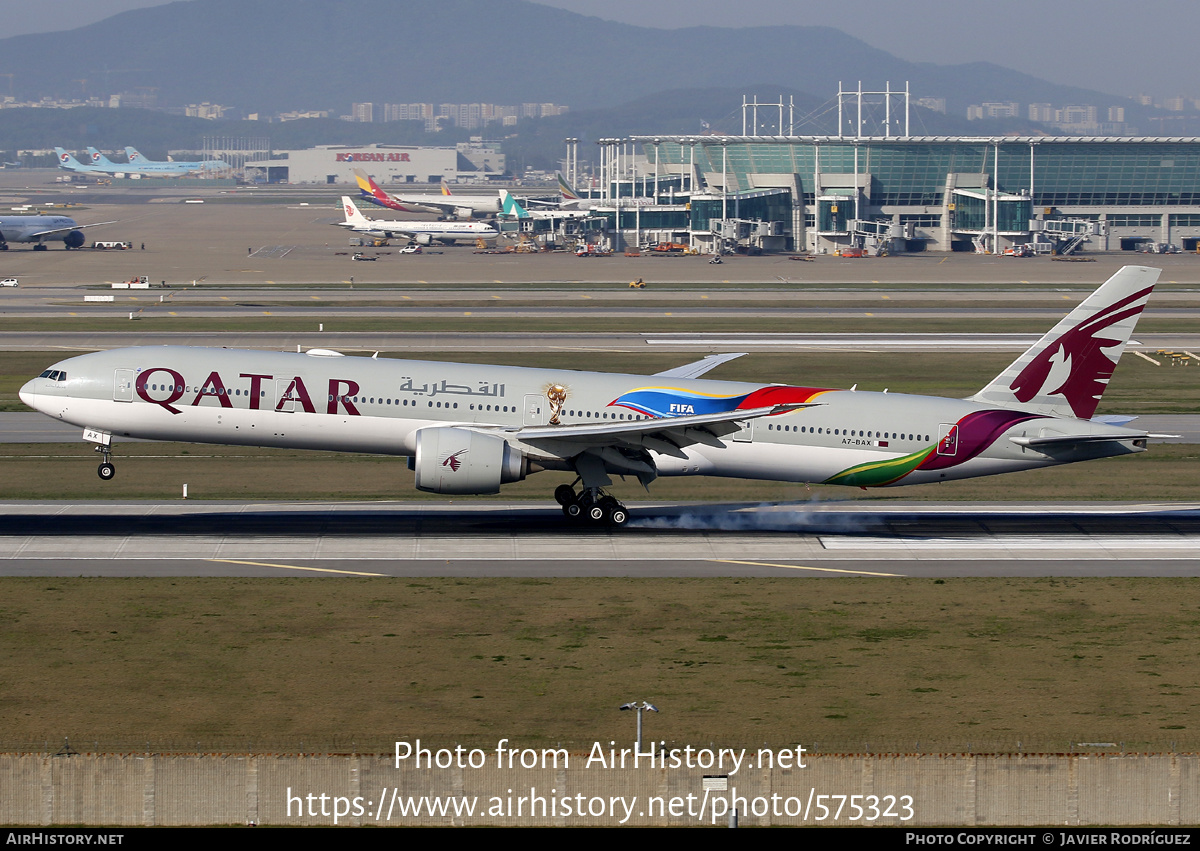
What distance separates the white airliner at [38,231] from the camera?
604 feet

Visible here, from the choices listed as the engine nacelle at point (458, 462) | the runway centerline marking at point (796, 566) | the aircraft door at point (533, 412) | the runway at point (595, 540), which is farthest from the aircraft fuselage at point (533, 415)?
the runway centerline marking at point (796, 566)

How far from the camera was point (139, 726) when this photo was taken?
2689 cm

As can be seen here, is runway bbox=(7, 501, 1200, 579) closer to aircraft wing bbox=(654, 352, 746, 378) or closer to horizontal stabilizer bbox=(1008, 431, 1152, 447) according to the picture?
horizontal stabilizer bbox=(1008, 431, 1152, 447)

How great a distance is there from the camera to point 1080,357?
4609 cm

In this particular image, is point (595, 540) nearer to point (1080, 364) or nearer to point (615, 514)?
point (615, 514)

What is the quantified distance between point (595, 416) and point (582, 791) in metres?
24.4

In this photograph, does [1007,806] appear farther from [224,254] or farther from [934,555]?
[224,254]

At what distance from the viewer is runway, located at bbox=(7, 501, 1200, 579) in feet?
133

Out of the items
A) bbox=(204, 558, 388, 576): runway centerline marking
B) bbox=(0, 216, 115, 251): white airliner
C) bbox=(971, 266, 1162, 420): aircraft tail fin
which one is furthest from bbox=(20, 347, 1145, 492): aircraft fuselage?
bbox=(0, 216, 115, 251): white airliner

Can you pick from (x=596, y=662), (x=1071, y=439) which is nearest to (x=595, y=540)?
(x=596, y=662)

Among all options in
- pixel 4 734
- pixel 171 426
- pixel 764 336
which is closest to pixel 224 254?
pixel 764 336

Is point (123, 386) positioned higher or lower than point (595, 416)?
higher

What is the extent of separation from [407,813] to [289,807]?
199 cm
